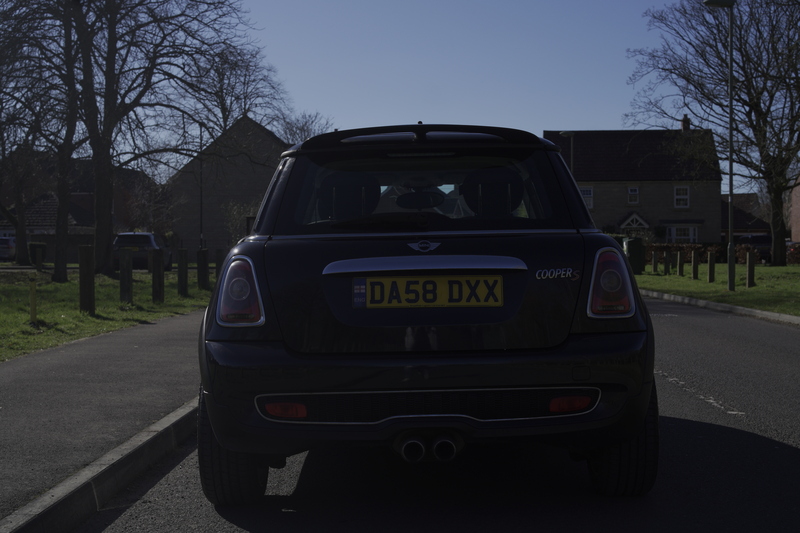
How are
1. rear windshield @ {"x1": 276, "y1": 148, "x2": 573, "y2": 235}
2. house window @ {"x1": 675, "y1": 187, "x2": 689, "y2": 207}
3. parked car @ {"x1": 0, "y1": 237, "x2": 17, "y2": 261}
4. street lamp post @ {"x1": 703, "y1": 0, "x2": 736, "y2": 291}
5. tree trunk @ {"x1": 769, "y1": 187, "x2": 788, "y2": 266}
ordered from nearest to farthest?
rear windshield @ {"x1": 276, "y1": 148, "x2": 573, "y2": 235} → street lamp post @ {"x1": 703, "y1": 0, "x2": 736, "y2": 291} → tree trunk @ {"x1": 769, "y1": 187, "x2": 788, "y2": 266} → parked car @ {"x1": 0, "y1": 237, "x2": 17, "y2": 261} → house window @ {"x1": 675, "y1": 187, "x2": 689, "y2": 207}

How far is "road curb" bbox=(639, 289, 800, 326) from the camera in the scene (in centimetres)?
1476

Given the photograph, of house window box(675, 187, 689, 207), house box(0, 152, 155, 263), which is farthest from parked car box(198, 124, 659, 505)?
house window box(675, 187, 689, 207)

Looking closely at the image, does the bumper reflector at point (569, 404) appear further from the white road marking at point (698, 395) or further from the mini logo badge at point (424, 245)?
the white road marking at point (698, 395)

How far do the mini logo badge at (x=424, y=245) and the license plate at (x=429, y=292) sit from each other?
12cm

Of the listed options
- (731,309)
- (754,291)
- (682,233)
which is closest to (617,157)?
(682,233)

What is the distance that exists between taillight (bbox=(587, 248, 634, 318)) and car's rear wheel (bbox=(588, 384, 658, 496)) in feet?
1.54

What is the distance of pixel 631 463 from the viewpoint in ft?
13.0

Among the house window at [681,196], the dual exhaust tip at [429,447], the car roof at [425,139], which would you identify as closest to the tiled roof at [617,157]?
the house window at [681,196]

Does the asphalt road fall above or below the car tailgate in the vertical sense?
below

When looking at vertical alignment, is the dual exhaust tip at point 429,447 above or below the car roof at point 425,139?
below

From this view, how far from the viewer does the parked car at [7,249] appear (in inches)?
2052

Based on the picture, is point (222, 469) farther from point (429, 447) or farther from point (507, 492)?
point (507, 492)

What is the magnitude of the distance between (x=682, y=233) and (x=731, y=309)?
164ft

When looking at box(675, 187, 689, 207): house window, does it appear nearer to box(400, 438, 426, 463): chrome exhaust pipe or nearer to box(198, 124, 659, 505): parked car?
box(198, 124, 659, 505): parked car
